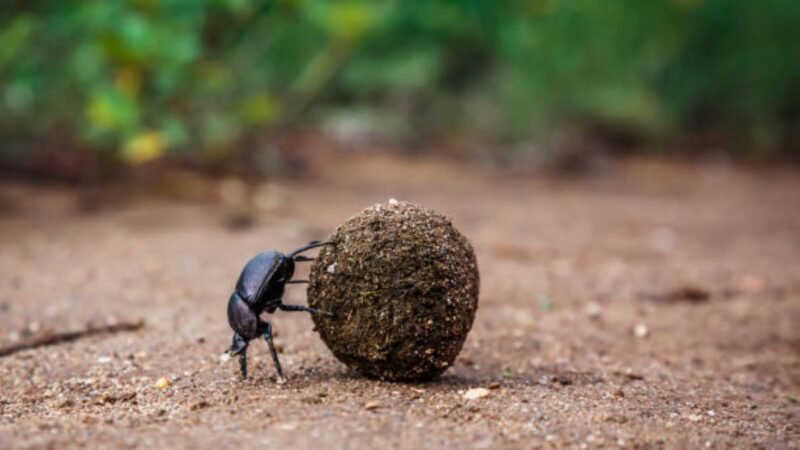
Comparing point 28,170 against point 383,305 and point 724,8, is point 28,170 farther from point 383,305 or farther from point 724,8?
point 724,8

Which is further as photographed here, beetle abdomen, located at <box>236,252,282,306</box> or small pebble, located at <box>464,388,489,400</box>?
beetle abdomen, located at <box>236,252,282,306</box>

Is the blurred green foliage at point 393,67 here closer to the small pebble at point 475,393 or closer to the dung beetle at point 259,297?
the dung beetle at point 259,297

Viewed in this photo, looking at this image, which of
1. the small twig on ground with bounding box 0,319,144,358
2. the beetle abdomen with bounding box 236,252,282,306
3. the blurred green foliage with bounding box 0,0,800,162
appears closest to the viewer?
the beetle abdomen with bounding box 236,252,282,306

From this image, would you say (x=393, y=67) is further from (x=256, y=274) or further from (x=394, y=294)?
(x=394, y=294)

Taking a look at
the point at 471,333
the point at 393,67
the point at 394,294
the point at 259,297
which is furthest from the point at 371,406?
the point at 393,67

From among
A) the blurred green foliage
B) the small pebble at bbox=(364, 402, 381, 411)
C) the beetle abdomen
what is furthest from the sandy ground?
the blurred green foliage

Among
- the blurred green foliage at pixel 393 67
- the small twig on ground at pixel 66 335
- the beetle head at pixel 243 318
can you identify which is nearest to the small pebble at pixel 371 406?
the beetle head at pixel 243 318

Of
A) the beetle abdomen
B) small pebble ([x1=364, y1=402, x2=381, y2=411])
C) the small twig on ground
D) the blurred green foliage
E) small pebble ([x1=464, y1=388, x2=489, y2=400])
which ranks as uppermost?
the blurred green foliage

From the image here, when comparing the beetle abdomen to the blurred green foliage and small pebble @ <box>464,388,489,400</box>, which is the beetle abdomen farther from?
the blurred green foliage
